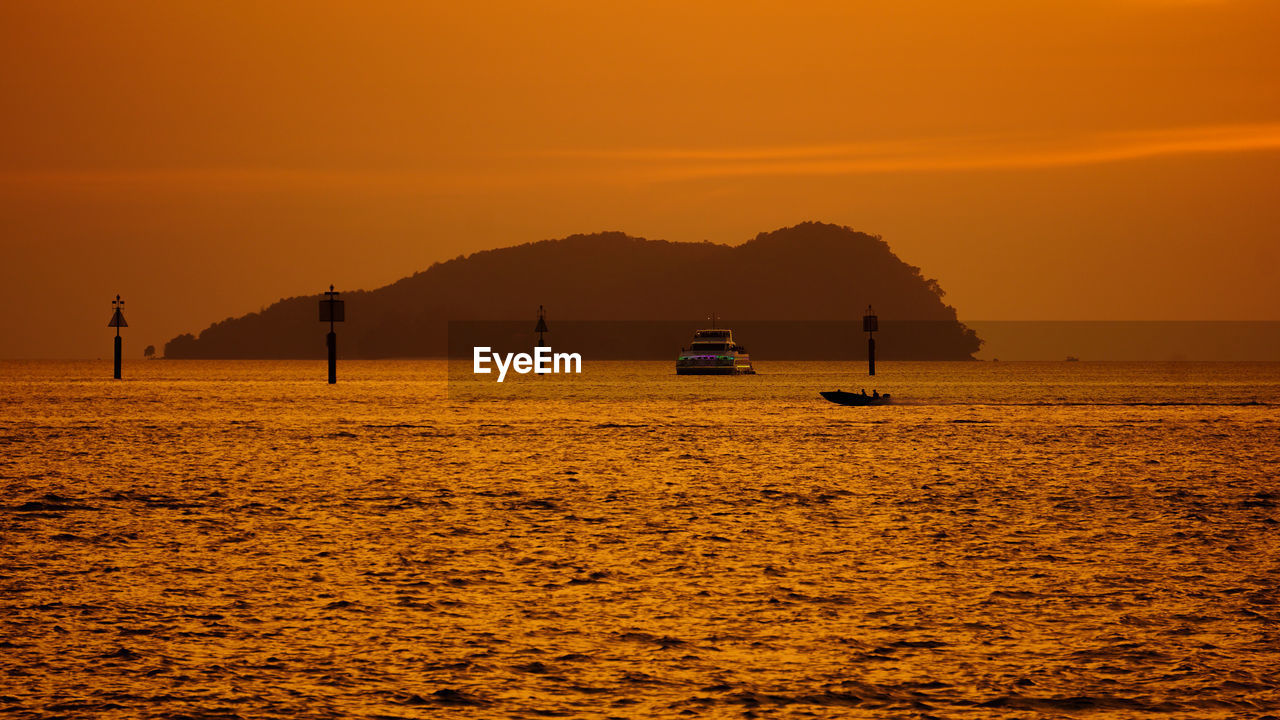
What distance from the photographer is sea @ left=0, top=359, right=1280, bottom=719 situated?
8.12 metres

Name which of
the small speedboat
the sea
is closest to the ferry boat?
the small speedboat

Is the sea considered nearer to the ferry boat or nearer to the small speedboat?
the small speedboat

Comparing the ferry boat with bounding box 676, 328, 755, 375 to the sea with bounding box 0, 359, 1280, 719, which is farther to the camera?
the ferry boat with bounding box 676, 328, 755, 375

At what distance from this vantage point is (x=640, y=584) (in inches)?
465

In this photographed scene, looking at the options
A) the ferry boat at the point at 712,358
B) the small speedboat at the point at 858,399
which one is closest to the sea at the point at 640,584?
the small speedboat at the point at 858,399

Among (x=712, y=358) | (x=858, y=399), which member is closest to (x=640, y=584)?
(x=858, y=399)

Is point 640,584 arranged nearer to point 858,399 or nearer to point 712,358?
point 858,399

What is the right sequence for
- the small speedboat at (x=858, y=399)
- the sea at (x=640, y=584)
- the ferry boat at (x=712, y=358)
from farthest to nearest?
1. the ferry boat at (x=712, y=358)
2. the small speedboat at (x=858, y=399)
3. the sea at (x=640, y=584)

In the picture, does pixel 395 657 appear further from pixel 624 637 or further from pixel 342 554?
pixel 342 554

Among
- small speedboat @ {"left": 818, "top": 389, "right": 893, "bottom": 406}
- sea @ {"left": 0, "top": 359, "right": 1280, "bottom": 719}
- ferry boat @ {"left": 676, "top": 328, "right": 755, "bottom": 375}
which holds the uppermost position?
ferry boat @ {"left": 676, "top": 328, "right": 755, "bottom": 375}

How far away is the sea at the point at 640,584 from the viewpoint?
812cm

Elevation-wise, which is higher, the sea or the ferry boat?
the ferry boat

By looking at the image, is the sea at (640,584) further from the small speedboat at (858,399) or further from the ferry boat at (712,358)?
the ferry boat at (712,358)

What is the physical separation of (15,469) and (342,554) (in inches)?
506
